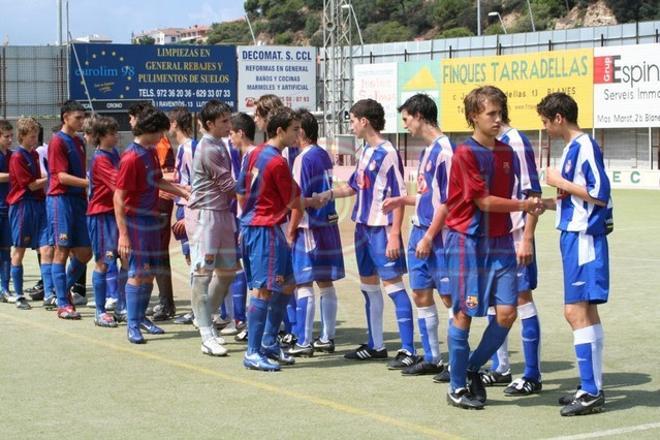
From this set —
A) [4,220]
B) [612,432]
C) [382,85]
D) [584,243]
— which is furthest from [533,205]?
[382,85]

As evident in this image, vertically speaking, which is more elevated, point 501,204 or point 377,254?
point 501,204

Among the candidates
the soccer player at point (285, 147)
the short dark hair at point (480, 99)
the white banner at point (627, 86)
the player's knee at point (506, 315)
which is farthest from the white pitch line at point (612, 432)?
the white banner at point (627, 86)

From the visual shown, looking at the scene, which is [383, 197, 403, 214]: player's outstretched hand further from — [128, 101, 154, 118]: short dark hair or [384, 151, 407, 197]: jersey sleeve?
[128, 101, 154, 118]: short dark hair

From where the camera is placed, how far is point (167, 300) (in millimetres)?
12625

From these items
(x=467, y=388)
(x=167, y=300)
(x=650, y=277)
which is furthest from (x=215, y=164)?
(x=650, y=277)

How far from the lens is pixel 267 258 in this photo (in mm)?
9328

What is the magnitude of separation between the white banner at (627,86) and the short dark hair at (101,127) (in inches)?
1556

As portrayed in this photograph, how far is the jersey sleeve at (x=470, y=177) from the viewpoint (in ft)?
25.4

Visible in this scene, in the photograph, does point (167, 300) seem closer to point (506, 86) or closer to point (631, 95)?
point (631, 95)

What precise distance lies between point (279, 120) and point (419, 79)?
52.1 m

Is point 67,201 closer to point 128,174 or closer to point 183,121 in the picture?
point 183,121

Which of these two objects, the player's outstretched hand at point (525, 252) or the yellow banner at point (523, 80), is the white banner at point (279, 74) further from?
the player's outstretched hand at point (525, 252)

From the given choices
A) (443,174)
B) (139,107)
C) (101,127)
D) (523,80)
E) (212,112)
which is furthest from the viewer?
(523,80)

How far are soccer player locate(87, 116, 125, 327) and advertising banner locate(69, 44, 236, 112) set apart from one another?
4587 centimetres
